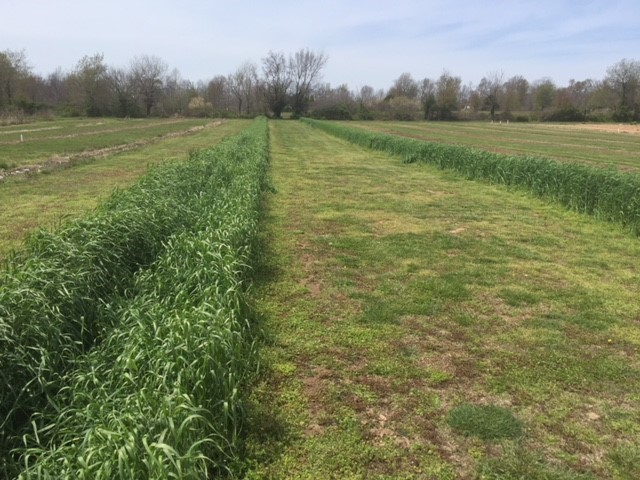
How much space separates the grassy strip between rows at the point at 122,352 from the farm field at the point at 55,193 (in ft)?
7.88

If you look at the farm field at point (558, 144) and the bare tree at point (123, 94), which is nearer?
the farm field at point (558, 144)

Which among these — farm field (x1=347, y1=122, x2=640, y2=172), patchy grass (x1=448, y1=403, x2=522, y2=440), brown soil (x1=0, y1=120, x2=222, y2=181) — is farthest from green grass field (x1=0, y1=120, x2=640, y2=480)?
farm field (x1=347, y1=122, x2=640, y2=172)

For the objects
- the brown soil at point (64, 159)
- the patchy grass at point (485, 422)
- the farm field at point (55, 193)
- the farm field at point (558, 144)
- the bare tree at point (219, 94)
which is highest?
the bare tree at point (219, 94)

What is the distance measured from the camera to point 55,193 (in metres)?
12.7

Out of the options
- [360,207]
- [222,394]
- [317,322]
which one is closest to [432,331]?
[317,322]

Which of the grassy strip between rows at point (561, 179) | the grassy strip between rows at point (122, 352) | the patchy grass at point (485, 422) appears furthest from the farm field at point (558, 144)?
the grassy strip between rows at point (122, 352)

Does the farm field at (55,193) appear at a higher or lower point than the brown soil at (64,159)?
lower

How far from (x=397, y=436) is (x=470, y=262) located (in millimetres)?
4684

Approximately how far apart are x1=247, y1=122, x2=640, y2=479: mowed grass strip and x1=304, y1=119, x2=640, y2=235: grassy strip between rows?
79cm

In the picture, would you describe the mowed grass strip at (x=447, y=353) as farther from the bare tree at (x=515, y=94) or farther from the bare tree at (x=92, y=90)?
the bare tree at (x=515, y=94)

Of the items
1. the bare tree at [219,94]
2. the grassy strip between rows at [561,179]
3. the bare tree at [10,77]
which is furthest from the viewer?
the bare tree at [219,94]

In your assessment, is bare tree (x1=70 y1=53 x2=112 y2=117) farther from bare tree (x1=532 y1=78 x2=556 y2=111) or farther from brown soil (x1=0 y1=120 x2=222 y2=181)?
bare tree (x1=532 y1=78 x2=556 y2=111)

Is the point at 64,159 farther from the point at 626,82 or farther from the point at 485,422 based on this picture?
the point at 626,82

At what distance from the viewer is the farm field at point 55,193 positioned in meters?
9.14
